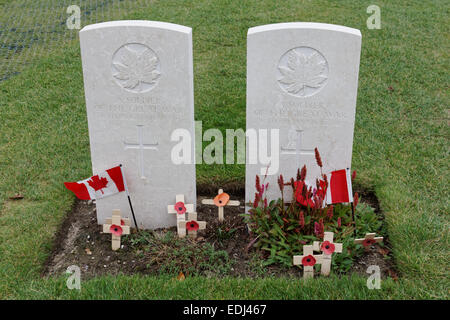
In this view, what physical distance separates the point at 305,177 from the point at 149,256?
1.51m

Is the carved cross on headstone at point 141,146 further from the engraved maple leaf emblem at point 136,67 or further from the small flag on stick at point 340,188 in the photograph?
the small flag on stick at point 340,188

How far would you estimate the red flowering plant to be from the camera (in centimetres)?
421

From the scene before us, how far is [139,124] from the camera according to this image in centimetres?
439

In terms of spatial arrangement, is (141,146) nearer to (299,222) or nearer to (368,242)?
(299,222)

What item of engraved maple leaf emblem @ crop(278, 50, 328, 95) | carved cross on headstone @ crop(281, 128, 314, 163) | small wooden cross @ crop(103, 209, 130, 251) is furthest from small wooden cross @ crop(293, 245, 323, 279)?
small wooden cross @ crop(103, 209, 130, 251)

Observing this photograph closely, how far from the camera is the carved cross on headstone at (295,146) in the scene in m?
4.40

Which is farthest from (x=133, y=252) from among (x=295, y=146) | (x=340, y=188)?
(x=340, y=188)

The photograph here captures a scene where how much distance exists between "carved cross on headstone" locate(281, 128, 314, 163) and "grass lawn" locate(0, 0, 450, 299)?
94 centimetres

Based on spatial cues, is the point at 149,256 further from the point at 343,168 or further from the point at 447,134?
the point at 447,134

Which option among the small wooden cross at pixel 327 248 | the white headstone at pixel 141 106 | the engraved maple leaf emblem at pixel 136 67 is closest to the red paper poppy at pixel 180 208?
the white headstone at pixel 141 106

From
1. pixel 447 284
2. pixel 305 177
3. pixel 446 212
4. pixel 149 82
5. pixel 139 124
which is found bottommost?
pixel 447 284

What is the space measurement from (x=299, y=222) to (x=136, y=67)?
1836 mm

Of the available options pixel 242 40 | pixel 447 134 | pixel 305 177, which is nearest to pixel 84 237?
pixel 305 177

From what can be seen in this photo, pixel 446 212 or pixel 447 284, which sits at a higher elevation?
pixel 446 212
